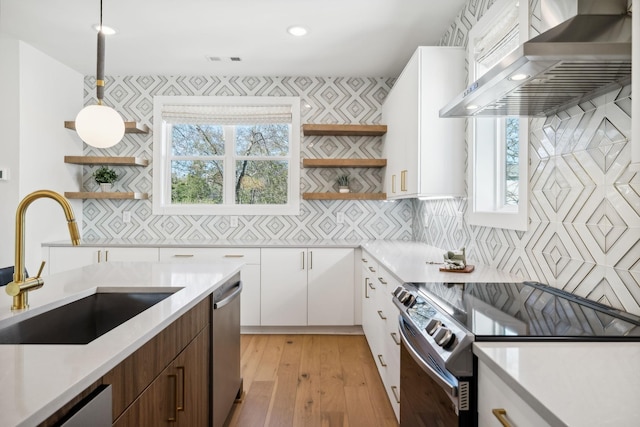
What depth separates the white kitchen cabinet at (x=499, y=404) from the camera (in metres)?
0.76

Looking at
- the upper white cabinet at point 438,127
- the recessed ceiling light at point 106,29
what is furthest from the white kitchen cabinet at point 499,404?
the recessed ceiling light at point 106,29

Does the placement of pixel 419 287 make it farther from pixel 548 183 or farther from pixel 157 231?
pixel 157 231

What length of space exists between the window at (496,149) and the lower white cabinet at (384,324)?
2.38 ft

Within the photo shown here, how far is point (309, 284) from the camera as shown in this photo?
350 centimetres

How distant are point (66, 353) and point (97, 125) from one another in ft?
3.98

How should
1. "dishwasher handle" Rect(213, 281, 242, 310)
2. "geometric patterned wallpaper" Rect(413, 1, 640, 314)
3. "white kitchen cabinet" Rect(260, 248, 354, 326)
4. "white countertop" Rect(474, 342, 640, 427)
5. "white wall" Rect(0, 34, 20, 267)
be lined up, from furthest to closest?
"white kitchen cabinet" Rect(260, 248, 354, 326) → "white wall" Rect(0, 34, 20, 267) → "dishwasher handle" Rect(213, 281, 242, 310) → "geometric patterned wallpaper" Rect(413, 1, 640, 314) → "white countertop" Rect(474, 342, 640, 427)

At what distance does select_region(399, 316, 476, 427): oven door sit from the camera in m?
1.00

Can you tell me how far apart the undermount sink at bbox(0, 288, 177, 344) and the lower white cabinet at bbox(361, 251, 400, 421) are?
1.15 metres

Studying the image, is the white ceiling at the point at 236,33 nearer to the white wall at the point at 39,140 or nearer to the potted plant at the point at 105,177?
the white wall at the point at 39,140

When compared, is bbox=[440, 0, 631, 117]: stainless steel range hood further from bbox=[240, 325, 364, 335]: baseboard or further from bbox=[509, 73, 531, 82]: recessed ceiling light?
bbox=[240, 325, 364, 335]: baseboard

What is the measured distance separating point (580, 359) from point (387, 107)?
3.10 meters

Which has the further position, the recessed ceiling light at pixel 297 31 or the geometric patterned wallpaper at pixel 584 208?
the recessed ceiling light at pixel 297 31

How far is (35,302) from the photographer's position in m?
1.27

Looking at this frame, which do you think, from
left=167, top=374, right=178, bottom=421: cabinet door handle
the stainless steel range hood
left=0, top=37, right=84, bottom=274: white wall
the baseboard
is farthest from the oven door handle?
left=0, top=37, right=84, bottom=274: white wall
